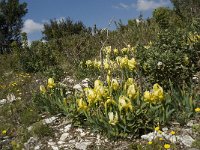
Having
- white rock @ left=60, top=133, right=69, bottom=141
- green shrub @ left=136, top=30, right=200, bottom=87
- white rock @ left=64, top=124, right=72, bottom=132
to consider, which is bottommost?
white rock @ left=60, top=133, right=69, bottom=141

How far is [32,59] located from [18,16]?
1854cm

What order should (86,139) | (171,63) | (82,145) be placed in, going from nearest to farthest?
(82,145) → (86,139) → (171,63)

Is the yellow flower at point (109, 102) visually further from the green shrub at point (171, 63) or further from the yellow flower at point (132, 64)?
the yellow flower at point (132, 64)

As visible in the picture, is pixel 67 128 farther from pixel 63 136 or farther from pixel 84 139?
pixel 84 139

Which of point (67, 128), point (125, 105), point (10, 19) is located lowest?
point (67, 128)

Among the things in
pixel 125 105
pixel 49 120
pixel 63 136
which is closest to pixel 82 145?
pixel 63 136

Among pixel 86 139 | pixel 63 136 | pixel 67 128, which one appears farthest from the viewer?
pixel 67 128

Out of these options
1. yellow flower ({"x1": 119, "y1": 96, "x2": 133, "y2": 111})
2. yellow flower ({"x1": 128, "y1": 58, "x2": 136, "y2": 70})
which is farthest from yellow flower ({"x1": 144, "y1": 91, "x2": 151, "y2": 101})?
yellow flower ({"x1": 128, "y1": 58, "x2": 136, "y2": 70})

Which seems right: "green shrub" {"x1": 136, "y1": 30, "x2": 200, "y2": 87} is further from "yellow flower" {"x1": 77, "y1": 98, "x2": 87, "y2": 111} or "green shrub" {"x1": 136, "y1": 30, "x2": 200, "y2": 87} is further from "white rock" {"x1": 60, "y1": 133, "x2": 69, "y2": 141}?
"white rock" {"x1": 60, "y1": 133, "x2": 69, "y2": 141}

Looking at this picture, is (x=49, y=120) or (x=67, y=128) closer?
(x=67, y=128)

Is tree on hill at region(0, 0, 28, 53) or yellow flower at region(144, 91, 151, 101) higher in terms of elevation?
tree on hill at region(0, 0, 28, 53)

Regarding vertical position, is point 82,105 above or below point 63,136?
above

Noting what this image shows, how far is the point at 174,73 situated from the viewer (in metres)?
5.64

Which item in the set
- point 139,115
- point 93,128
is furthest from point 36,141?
point 139,115
